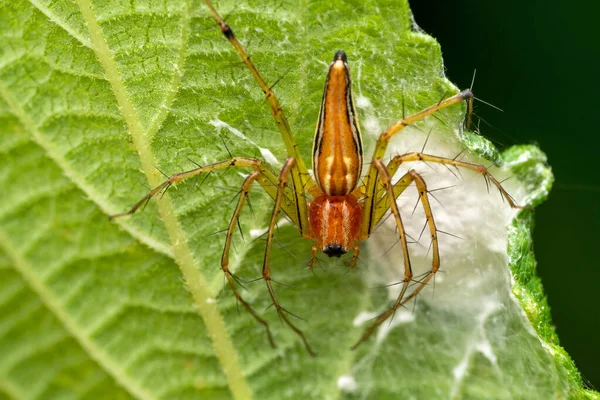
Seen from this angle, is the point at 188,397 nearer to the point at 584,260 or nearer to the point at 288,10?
the point at 288,10

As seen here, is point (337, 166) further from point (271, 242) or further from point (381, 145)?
point (271, 242)

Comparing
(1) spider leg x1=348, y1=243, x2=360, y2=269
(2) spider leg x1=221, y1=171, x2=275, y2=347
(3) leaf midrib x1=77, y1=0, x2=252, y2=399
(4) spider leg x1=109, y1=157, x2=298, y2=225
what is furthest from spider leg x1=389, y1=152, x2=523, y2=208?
(3) leaf midrib x1=77, y1=0, x2=252, y2=399

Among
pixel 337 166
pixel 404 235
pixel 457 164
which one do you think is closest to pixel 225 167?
pixel 337 166

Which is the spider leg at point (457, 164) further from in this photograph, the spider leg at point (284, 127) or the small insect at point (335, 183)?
the spider leg at point (284, 127)

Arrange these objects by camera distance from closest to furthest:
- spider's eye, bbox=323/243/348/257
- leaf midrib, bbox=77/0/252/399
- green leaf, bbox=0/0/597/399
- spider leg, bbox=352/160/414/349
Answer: green leaf, bbox=0/0/597/399, leaf midrib, bbox=77/0/252/399, spider leg, bbox=352/160/414/349, spider's eye, bbox=323/243/348/257

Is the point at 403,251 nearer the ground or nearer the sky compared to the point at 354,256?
nearer the sky

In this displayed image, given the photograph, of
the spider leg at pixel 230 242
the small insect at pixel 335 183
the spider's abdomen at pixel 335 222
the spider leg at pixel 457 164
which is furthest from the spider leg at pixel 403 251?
the spider leg at pixel 230 242

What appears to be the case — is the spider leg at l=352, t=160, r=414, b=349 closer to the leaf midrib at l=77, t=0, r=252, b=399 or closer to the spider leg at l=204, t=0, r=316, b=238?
the spider leg at l=204, t=0, r=316, b=238

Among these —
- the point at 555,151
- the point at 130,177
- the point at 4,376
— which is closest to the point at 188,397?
the point at 4,376
